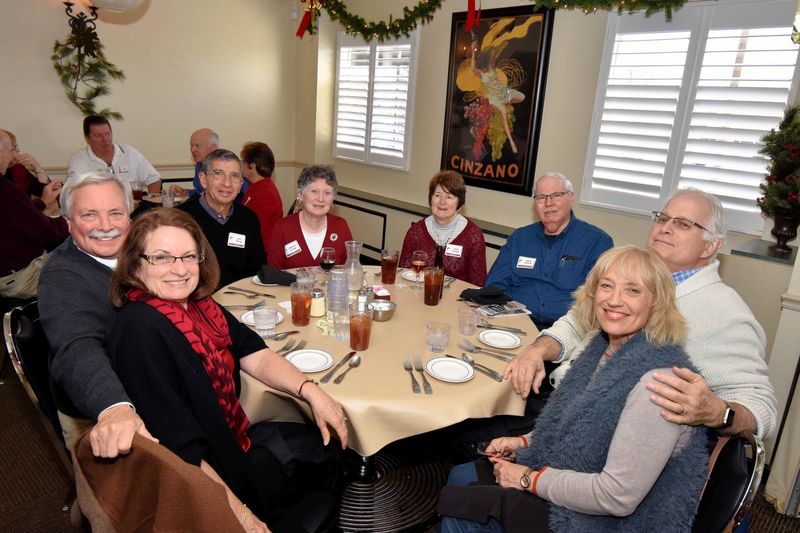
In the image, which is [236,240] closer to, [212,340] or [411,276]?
[411,276]

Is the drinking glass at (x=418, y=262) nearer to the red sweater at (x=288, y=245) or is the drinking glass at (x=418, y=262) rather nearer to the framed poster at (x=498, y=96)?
the red sweater at (x=288, y=245)

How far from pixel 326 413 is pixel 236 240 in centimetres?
195

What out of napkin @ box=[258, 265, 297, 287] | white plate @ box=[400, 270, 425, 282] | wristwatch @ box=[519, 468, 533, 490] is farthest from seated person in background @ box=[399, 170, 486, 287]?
wristwatch @ box=[519, 468, 533, 490]

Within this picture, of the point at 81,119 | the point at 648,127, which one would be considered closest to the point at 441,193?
the point at 648,127

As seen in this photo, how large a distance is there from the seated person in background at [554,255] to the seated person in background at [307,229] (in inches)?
45.9

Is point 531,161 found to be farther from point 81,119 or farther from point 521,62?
point 81,119

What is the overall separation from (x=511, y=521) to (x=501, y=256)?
1832 millimetres

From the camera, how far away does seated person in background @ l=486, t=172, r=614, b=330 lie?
8.95 ft

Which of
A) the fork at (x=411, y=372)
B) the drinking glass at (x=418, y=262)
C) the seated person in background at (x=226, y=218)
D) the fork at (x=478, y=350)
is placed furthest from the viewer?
the seated person in background at (x=226, y=218)

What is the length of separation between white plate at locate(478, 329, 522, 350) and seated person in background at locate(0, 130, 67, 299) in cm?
258

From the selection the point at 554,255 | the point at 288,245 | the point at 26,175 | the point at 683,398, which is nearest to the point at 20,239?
the point at 26,175

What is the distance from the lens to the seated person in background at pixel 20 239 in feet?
9.53

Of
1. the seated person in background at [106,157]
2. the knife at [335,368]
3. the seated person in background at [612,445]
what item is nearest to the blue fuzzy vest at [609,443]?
the seated person in background at [612,445]

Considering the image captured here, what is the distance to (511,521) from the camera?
4.49 feet
